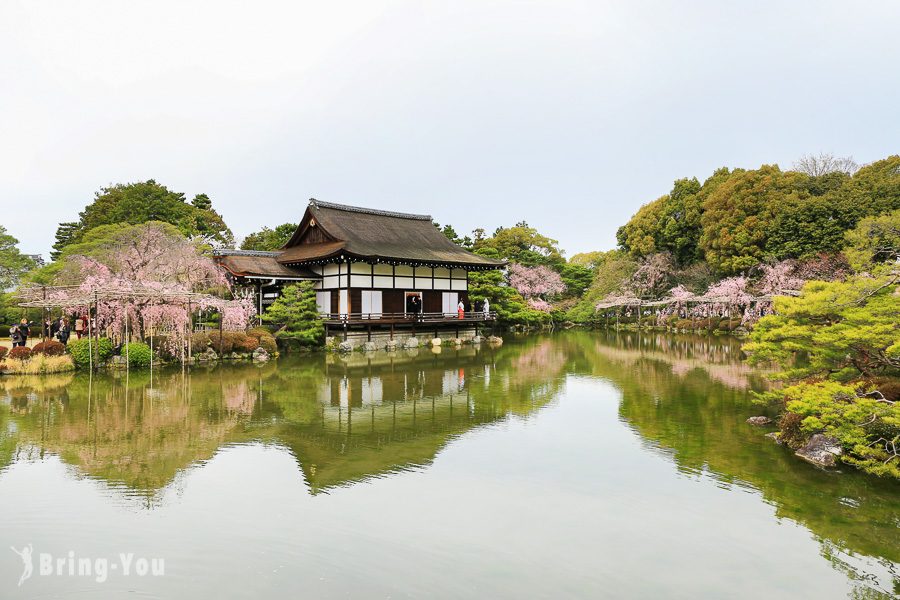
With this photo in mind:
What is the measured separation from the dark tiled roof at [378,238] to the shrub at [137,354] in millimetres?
8888

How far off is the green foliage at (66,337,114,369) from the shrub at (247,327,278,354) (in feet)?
16.9

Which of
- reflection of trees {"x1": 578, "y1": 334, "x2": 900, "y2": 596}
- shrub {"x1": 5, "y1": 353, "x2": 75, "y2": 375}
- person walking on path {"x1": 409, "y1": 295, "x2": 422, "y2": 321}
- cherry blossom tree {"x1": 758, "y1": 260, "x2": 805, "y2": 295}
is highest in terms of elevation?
cherry blossom tree {"x1": 758, "y1": 260, "x2": 805, "y2": 295}

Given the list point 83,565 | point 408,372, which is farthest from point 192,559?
point 408,372

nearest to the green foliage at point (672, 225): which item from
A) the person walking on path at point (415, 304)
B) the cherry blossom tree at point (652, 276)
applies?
the cherry blossom tree at point (652, 276)

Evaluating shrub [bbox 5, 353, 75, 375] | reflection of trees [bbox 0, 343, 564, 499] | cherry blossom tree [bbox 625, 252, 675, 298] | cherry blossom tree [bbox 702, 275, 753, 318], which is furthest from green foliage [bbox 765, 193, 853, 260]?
shrub [bbox 5, 353, 75, 375]

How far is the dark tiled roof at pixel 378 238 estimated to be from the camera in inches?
1013

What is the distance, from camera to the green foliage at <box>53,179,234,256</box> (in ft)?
106

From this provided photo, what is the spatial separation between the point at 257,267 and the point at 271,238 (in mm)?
12630

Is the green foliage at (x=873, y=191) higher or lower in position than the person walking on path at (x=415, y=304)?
higher

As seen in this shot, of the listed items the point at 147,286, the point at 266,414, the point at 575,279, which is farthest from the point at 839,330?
the point at 575,279

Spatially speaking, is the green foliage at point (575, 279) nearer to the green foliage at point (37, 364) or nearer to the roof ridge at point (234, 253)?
the roof ridge at point (234, 253)

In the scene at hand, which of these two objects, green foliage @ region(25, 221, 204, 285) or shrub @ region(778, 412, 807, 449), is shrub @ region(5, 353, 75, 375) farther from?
shrub @ region(778, 412, 807, 449)

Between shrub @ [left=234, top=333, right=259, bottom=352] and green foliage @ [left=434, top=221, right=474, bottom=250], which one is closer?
shrub @ [left=234, top=333, right=259, bottom=352]

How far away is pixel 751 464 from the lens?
314 inches
